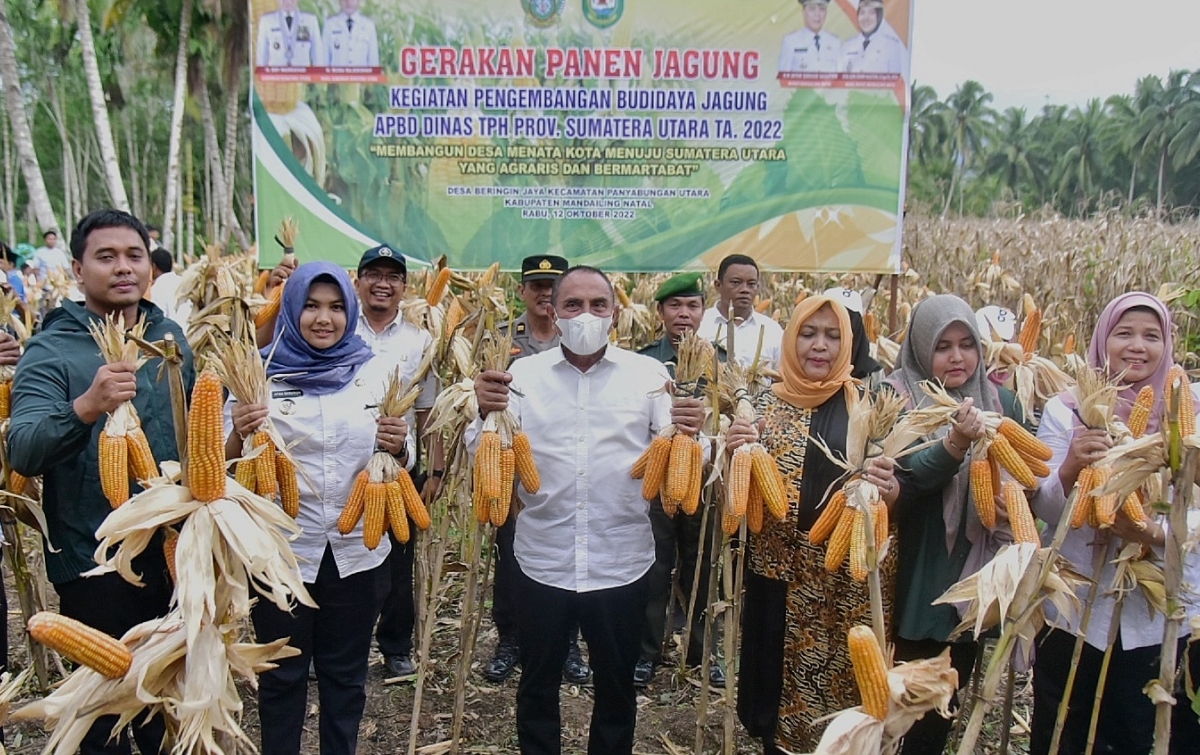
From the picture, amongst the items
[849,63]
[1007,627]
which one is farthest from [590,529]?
[849,63]

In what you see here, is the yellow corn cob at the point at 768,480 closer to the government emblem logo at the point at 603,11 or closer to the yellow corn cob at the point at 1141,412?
the yellow corn cob at the point at 1141,412

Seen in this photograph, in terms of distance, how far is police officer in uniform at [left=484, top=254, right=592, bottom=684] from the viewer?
4887mm

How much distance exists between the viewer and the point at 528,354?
486 centimetres

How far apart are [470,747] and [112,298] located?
2.87m

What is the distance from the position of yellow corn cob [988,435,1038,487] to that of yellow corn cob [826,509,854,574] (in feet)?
1.82

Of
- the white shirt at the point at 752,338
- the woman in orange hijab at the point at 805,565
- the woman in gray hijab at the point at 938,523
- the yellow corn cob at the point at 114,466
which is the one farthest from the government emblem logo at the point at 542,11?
the yellow corn cob at the point at 114,466

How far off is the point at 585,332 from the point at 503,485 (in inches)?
27.5

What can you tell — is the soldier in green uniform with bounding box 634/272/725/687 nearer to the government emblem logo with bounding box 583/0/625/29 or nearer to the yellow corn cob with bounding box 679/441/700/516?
the yellow corn cob with bounding box 679/441/700/516

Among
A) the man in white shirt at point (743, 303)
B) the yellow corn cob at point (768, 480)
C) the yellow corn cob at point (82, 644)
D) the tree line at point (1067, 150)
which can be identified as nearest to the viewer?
the yellow corn cob at point (82, 644)

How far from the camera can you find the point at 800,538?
3301 millimetres

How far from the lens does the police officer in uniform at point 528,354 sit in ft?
16.0

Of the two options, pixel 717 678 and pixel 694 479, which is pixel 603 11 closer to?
pixel 694 479

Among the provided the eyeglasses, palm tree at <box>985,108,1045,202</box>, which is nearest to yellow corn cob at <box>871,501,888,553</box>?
the eyeglasses

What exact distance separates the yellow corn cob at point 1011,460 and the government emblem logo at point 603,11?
506 centimetres
